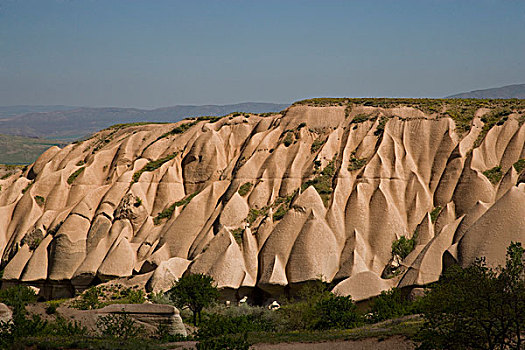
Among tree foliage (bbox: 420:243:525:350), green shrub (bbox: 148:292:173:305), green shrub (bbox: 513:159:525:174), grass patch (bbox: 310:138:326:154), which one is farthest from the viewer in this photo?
grass patch (bbox: 310:138:326:154)

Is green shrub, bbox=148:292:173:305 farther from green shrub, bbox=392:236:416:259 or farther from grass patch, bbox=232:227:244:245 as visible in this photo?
green shrub, bbox=392:236:416:259

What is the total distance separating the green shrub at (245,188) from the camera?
53688 millimetres

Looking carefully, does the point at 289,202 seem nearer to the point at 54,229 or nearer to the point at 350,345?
the point at 54,229

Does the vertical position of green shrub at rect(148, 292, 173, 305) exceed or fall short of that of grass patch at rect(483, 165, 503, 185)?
it falls short

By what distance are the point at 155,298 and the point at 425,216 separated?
745 inches

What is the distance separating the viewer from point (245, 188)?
54000 mm

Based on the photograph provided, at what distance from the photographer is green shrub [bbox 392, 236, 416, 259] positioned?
4481 cm

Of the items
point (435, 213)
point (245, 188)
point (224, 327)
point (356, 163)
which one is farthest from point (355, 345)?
point (245, 188)

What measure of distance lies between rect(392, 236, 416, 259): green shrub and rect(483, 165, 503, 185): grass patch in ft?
23.4

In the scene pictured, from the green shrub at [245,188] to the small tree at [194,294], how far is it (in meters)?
12.7

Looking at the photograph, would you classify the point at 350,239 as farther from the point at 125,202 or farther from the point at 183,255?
the point at 125,202

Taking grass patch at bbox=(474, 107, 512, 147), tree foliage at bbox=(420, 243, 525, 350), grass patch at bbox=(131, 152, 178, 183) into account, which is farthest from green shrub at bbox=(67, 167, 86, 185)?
tree foliage at bbox=(420, 243, 525, 350)

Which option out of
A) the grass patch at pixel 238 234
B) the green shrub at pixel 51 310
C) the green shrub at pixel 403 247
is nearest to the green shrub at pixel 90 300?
the green shrub at pixel 51 310

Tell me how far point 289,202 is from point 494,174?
48.1ft
